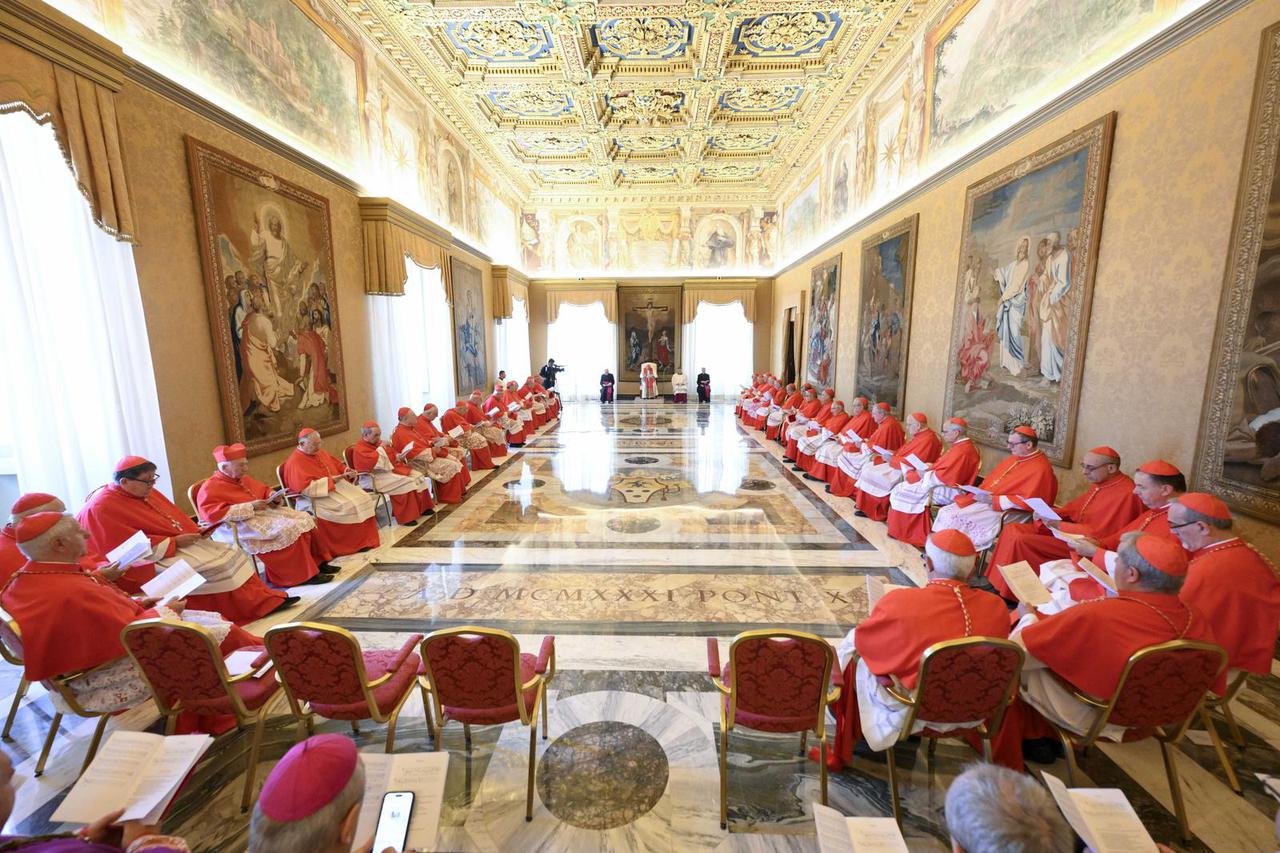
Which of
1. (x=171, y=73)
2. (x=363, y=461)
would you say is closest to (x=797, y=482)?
(x=363, y=461)

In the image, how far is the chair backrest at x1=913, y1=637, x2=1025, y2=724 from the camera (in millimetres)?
2029

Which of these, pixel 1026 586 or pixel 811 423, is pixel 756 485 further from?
pixel 1026 586

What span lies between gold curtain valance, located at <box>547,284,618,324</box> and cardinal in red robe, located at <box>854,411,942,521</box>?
1304 cm

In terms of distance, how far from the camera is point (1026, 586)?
2.98m

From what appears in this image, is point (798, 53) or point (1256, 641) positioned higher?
point (798, 53)

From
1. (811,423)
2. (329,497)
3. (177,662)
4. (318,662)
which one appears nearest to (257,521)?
(329,497)

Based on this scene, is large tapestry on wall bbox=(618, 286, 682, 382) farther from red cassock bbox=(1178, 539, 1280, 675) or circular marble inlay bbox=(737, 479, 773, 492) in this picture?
red cassock bbox=(1178, 539, 1280, 675)

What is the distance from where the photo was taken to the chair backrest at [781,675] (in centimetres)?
→ 211

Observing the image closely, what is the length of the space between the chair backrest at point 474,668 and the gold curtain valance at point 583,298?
53.7 ft

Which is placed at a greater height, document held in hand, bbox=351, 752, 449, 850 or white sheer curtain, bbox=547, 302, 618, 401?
white sheer curtain, bbox=547, 302, 618, 401

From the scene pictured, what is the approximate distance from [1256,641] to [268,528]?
6.61 meters

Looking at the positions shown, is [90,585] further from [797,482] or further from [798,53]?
[798,53]

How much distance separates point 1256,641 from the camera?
2.52 meters

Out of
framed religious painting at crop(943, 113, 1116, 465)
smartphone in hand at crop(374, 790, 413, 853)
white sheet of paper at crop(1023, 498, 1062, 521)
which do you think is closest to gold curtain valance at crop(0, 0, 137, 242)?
smartphone in hand at crop(374, 790, 413, 853)
